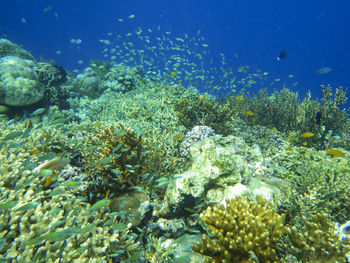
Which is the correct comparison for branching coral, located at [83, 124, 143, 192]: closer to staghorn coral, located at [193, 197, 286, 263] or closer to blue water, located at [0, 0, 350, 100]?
staghorn coral, located at [193, 197, 286, 263]

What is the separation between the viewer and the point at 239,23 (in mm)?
163375

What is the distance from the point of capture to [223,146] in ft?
15.6

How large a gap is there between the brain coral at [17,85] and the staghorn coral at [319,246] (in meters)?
11.2

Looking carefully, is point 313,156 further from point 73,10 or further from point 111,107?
point 73,10

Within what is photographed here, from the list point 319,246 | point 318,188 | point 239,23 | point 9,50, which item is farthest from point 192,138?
point 239,23

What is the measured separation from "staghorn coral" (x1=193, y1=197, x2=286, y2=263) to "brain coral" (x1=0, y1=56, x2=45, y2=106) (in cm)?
1002

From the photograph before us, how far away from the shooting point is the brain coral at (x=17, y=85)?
845 cm

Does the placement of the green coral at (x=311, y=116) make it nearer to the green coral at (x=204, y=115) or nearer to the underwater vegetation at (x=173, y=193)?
the underwater vegetation at (x=173, y=193)

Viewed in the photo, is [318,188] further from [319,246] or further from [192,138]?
[192,138]

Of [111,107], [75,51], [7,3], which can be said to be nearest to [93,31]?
[75,51]

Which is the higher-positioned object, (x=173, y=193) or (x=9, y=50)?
(x=9, y=50)

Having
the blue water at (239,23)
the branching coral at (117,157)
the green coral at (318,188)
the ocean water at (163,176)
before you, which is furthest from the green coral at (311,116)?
the blue water at (239,23)

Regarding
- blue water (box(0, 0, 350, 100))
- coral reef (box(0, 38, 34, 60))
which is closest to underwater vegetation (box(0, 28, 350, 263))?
coral reef (box(0, 38, 34, 60))

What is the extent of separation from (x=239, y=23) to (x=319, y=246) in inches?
7734
